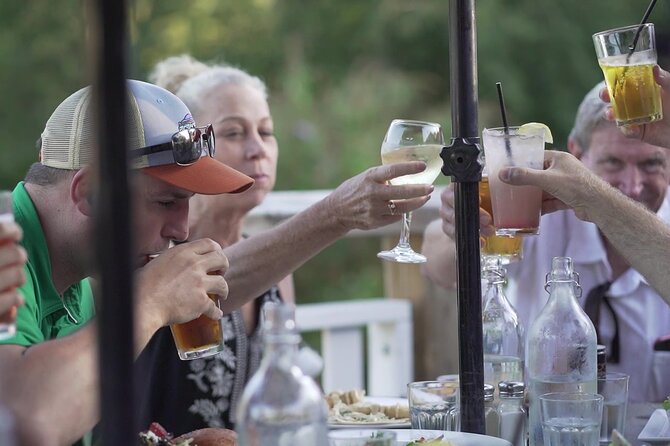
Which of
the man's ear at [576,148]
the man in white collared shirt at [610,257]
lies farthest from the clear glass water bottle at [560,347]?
the man's ear at [576,148]

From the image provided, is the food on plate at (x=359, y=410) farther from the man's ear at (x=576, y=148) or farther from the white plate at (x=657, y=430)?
the man's ear at (x=576, y=148)

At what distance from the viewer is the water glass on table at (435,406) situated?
1860mm

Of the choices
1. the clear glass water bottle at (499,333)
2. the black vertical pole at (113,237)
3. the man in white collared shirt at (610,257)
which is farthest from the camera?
the man in white collared shirt at (610,257)

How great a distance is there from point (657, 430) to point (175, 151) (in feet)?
3.28

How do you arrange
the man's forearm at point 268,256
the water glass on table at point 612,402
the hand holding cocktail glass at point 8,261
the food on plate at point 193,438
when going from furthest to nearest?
the man's forearm at point 268,256
the water glass on table at point 612,402
the food on plate at point 193,438
the hand holding cocktail glass at point 8,261

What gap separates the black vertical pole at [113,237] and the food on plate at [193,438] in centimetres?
79

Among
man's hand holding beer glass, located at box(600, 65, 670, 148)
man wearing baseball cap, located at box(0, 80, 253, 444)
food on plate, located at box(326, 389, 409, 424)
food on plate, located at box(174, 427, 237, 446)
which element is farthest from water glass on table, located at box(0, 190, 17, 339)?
man's hand holding beer glass, located at box(600, 65, 670, 148)

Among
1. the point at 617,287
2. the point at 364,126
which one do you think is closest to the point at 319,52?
the point at 364,126

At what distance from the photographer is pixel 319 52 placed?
11438mm

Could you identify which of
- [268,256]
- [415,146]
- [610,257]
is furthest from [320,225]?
[610,257]

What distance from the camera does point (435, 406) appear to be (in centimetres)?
186

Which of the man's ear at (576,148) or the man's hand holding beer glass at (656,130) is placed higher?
the man's ear at (576,148)

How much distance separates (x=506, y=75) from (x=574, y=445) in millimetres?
9043

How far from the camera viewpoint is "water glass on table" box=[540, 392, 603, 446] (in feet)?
5.57
